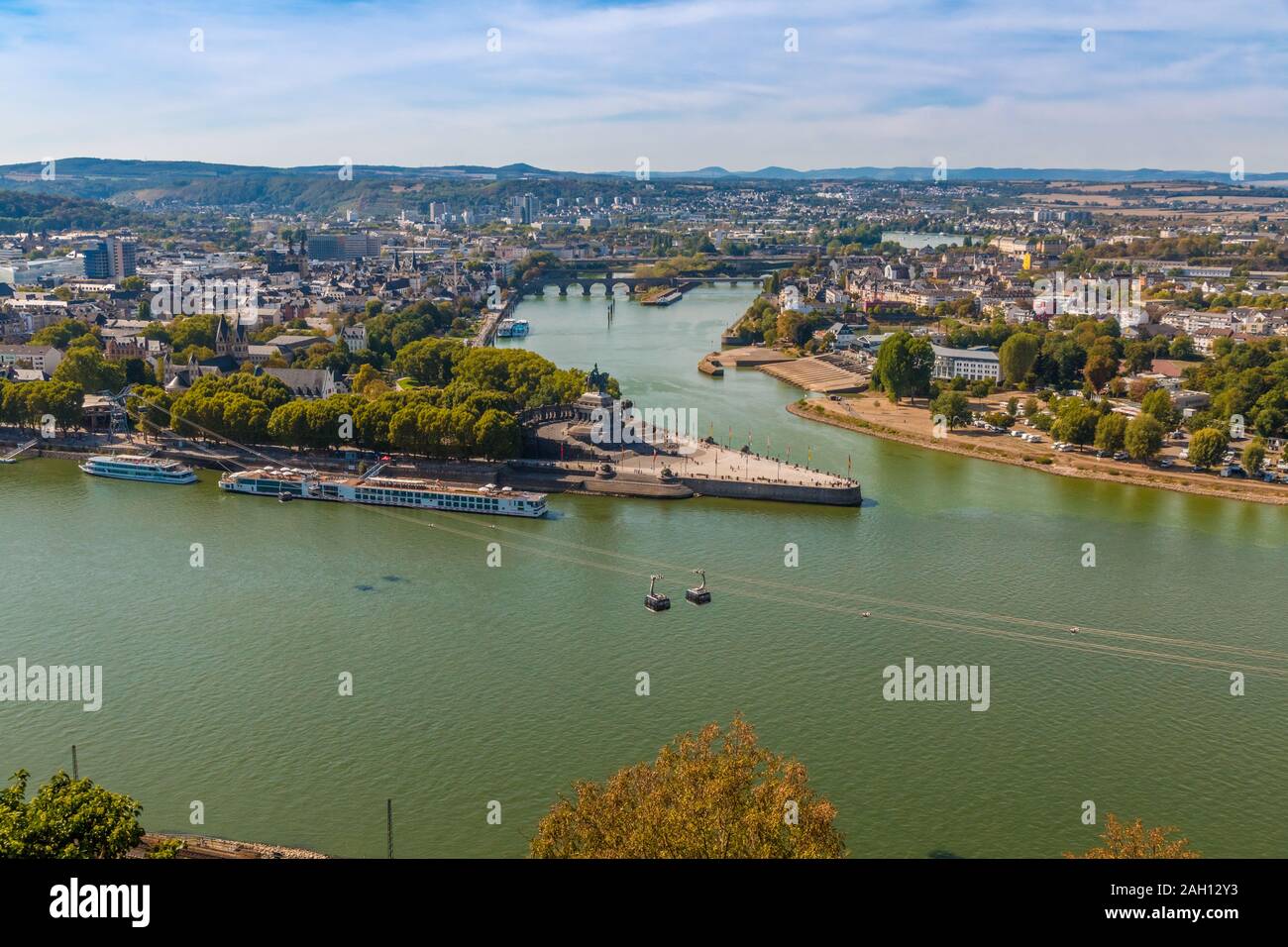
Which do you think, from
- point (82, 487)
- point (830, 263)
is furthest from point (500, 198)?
point (82, 487)

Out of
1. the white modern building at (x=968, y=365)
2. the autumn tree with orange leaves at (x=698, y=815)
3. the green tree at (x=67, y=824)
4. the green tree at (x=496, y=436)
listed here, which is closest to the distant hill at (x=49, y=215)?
the white modern building at (x=968, y=365)

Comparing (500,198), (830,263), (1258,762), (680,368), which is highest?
(500,198)

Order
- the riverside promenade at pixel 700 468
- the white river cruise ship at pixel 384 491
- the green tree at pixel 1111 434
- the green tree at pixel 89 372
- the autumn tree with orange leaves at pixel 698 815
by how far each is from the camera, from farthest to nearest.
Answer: the green tree at pixel 89 372, the green tree at pixel 1111 434, the riverside promenade at pixel 700 468, the white river cruise ship at pixel 384 491, the autumn tree with orange leaves at pixel 698 815

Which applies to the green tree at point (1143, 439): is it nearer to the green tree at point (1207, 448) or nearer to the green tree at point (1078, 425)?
the green tree at point (1207, 448)

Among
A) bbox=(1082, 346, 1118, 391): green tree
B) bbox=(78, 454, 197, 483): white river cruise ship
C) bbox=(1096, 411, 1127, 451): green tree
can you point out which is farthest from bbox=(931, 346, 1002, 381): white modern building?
bbox=(78, 454, 197, 483): white river cruise ship

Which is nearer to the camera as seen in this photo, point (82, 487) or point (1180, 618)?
point (1180, 618)
